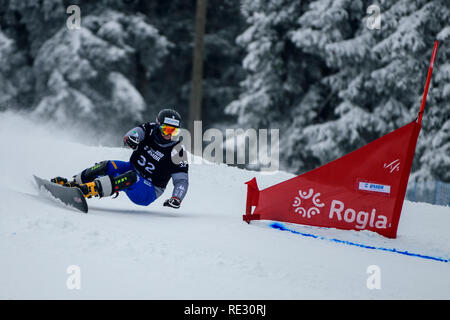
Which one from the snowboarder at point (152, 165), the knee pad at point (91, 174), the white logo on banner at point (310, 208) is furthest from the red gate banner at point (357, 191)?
the knee pad at point (91, 174)

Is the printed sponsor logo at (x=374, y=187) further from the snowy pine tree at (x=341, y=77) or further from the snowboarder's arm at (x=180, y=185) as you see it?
the snowy pine tree at (x=341, y=77)

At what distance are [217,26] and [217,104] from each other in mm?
3865

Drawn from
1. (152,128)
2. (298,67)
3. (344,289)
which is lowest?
(344,289)

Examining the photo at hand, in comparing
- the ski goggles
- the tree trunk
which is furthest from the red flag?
the tree trunk

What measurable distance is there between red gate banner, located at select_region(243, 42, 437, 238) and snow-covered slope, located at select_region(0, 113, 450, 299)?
0.53ft

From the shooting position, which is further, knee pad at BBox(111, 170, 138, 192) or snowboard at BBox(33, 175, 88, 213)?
knee pad at BBox(111, 170, 138, 192)

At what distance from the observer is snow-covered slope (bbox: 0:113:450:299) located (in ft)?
11.2

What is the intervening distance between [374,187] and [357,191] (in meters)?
0.20

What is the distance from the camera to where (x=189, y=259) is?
13.0 ft

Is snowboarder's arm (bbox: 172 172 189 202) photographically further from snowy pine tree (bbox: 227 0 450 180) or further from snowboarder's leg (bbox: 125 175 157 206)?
snowy pine tree (bbox: 227 0 450 180)

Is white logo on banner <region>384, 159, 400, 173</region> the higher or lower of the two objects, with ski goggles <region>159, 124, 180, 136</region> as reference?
lower

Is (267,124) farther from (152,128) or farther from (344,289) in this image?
(344,289)
